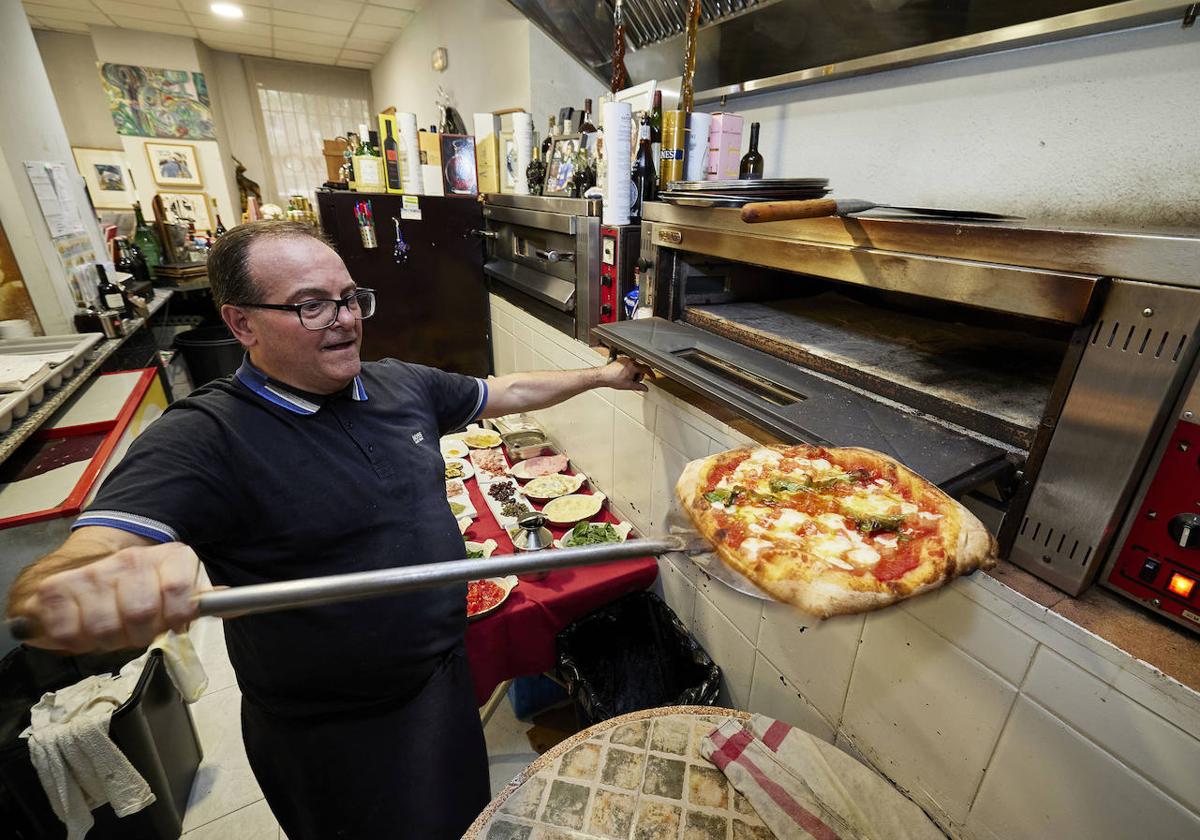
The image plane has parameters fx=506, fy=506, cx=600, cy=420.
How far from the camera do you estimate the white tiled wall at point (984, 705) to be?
0.74 meters

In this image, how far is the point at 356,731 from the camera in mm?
1324

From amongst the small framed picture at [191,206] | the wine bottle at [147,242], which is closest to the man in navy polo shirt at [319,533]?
the wine bottle at [147,242]

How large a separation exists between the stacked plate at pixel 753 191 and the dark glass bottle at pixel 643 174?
1.93 ft

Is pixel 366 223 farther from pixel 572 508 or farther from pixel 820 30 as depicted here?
pixel 820 30

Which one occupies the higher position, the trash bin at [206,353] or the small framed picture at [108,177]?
the small framed picture at [108,177]

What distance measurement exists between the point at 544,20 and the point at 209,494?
278cm

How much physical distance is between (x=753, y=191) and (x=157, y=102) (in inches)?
359

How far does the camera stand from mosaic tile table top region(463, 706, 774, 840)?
1104 mm

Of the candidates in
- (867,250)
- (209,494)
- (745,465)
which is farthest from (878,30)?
(209,494)

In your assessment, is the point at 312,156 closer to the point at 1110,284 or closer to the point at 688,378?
the point at 688,378

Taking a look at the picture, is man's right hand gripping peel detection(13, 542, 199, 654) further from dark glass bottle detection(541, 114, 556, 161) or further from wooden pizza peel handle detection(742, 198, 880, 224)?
dark glass bottle detection(541, 114, 556, 161)

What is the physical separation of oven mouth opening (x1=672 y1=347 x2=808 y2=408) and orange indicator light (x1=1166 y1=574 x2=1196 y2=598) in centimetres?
60

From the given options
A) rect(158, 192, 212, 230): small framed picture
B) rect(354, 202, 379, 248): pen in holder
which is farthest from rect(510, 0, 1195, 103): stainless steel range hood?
rect(158, 192, 212, 230): small framed picture

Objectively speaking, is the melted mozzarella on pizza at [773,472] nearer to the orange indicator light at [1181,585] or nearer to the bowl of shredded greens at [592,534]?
the orange indicator light at [1181,585]
